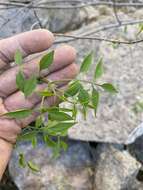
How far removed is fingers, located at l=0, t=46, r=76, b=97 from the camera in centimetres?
147

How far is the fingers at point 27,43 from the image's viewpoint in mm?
1465

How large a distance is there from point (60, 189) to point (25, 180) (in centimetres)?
23

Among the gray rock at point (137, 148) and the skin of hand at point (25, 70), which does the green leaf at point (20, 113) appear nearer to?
the skin of hand at point (25, 70)

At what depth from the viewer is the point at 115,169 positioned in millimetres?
3057

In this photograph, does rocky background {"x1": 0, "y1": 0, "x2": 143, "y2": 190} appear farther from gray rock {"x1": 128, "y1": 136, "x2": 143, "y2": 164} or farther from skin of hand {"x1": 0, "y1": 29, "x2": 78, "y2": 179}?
skin of hand {"x1": 0, "y1": 29, "x2": 78, "y2": 179}

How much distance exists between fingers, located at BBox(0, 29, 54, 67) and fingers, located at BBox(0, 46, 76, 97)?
0.13 ft

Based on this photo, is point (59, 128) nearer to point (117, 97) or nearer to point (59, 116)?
point (59, 116)

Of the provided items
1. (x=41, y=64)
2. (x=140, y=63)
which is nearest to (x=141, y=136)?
(x=140, y=63)

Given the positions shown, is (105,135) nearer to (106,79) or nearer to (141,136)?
(141,136)

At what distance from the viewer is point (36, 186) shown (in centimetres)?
309

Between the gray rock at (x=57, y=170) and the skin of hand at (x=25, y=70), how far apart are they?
143 centimetres

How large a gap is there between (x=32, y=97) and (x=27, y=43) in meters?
0.17

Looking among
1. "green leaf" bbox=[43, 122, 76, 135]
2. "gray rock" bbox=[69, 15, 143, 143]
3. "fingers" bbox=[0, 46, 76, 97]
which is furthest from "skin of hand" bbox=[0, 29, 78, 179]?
"gray rock" bbox=[69, 15, 143, 143]

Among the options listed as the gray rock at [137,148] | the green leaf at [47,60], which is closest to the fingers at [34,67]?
the green leaf at [47,60]
